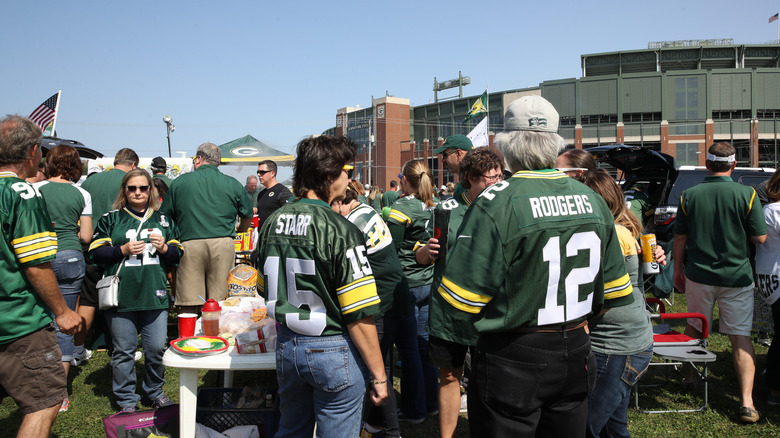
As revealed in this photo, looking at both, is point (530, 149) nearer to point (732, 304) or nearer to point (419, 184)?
point (419, 184)

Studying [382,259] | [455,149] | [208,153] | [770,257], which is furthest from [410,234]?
[770,257]

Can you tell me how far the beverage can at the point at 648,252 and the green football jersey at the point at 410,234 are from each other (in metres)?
1.57

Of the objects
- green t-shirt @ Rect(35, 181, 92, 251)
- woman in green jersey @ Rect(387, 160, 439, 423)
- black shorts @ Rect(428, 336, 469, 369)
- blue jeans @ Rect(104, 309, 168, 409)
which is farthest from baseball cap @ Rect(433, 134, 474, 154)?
green t-shirt @ Rect(35, 181, 92, 251)

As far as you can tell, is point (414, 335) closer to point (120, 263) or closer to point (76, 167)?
point (120, 263)

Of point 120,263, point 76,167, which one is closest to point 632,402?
point 120,263

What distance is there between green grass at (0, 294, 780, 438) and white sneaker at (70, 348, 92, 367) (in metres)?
0.06

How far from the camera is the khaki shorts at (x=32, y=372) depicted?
104 inches

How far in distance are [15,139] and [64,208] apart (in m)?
2.08

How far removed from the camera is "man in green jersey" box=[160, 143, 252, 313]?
5344mm

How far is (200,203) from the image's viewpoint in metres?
5.39

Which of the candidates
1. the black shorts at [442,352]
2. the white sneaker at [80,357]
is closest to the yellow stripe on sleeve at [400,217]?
the black shorts at [442,352]

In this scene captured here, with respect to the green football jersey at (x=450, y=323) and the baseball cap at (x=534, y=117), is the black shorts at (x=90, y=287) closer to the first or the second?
the green football jersey at (x=450, y=323)

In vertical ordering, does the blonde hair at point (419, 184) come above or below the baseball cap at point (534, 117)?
below

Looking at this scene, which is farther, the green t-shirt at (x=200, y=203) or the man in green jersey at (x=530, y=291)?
the green t-shirt at (x=200, y=203)
